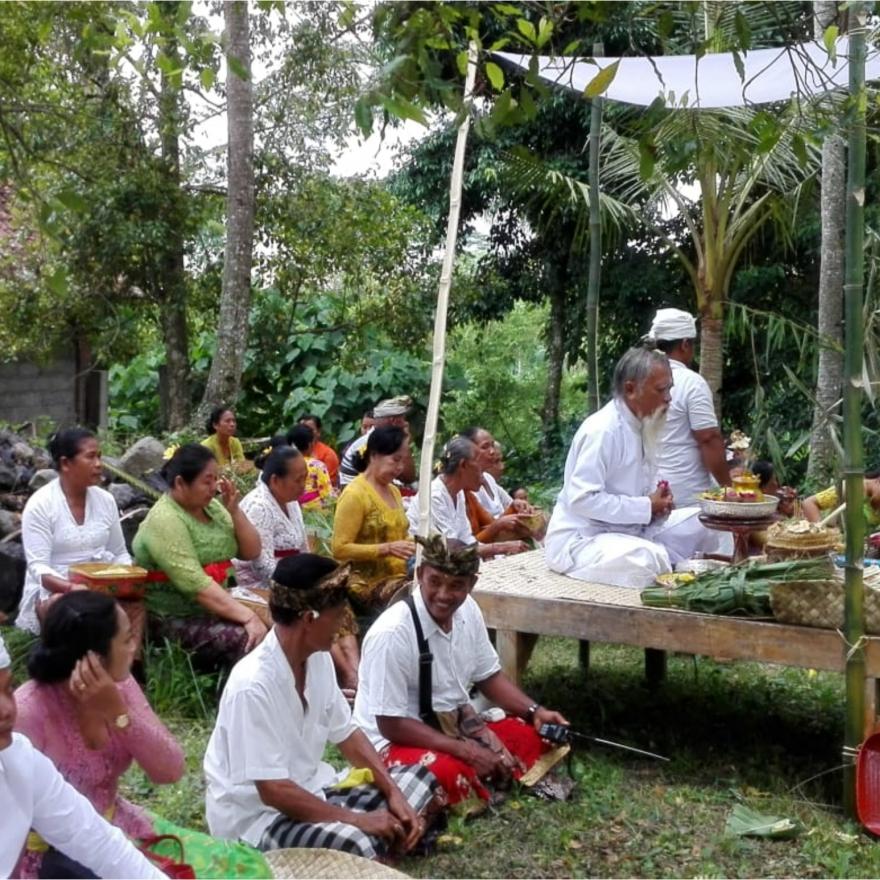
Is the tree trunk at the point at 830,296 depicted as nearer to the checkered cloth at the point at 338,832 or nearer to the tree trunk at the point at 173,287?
the tree trunk at the point at 173,287

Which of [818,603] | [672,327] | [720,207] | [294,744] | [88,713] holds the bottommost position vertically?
[294,744]

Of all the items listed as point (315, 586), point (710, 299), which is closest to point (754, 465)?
point (710, 299)

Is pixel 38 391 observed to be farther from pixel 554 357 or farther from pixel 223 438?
pixel 554 357

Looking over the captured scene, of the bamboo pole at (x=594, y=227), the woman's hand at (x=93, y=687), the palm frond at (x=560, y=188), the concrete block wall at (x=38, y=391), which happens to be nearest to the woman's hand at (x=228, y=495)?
the woman's hand at (x=93, y=687)

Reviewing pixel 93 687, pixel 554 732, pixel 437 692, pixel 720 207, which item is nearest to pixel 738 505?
pixel 554 732

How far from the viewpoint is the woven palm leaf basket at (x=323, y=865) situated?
3.80m

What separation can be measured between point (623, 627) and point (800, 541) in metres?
0.86

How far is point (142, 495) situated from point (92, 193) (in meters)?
4.33

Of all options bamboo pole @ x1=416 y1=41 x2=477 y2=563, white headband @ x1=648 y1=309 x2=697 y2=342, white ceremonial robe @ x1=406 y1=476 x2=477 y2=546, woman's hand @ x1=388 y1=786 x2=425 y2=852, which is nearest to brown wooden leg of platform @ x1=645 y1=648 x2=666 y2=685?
white ceremonial robe @ x1=406 y1=476 x2=477 y2=546

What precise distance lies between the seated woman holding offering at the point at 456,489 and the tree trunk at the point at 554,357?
8474mm

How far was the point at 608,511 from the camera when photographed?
6.20m

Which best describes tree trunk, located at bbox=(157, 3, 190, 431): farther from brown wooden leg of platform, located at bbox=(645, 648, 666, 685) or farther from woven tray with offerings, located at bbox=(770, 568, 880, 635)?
woven tray with offerings, located at bbox=(770, 568, 880, 635)

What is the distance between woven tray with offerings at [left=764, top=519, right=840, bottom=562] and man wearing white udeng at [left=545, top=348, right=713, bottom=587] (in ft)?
2.11

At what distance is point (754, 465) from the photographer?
8.21 metres
